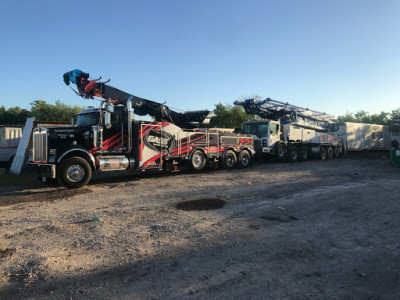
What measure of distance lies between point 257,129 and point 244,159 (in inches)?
133

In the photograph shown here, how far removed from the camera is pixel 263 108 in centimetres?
2127

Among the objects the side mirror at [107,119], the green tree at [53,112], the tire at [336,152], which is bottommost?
the tire at [336,152]

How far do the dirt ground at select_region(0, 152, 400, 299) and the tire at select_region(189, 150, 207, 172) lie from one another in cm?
583

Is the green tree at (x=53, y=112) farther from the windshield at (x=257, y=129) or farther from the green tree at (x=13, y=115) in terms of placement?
the windshield at (x=257, y=129)

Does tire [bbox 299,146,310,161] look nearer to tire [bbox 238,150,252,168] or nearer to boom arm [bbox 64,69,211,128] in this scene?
tire [bbox 238,150,252,168]

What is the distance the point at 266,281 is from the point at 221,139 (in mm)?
12388

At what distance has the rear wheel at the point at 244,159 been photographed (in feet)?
54.5

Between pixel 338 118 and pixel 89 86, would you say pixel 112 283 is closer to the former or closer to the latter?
pixel 89 86

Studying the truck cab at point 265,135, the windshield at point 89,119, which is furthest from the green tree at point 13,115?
the windshield at point 89,119

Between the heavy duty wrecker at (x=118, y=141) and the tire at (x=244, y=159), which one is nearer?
the heavy duty wrecker at (x=118, y=141)

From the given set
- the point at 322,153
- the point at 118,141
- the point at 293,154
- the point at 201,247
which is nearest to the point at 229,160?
the point at 118,141

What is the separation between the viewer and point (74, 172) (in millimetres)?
9484

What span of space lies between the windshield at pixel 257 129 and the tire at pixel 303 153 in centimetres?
440

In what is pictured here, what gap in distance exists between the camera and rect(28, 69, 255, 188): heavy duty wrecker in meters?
9.57
